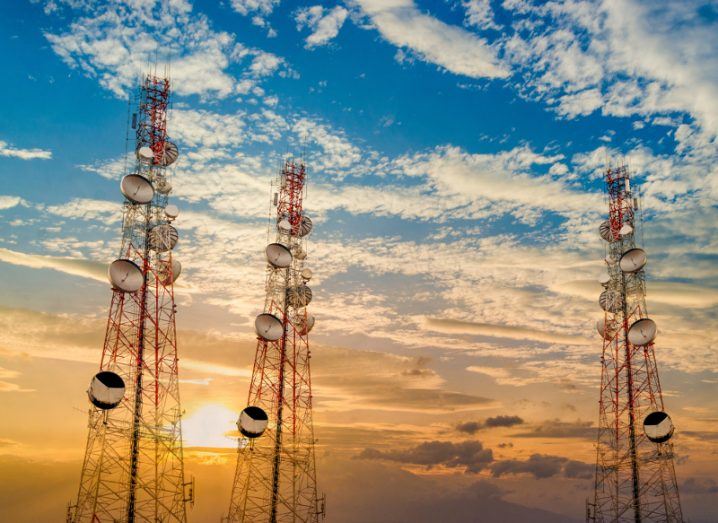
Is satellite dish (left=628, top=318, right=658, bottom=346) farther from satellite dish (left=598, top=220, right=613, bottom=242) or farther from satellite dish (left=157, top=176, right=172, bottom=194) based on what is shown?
satellite dish (left=157, top=176, right=172, bottom=194)

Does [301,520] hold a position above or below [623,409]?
below

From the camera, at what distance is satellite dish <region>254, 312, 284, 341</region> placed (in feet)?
186

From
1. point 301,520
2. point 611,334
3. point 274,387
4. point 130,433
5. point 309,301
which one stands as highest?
point 309,301

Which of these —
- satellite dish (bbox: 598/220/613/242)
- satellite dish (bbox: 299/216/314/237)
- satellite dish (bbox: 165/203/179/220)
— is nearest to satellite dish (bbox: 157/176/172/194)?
satellite dish (bbox: 165/203/179/220)

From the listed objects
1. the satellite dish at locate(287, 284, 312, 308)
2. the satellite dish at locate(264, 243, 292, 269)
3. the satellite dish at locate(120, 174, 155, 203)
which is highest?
the satellite dish at locate(120, 174, 155, 203)

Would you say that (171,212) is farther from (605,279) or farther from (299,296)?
(605,279)

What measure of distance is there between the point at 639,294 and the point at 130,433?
44216 mm

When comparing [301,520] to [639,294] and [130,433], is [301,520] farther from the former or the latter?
[639,294]

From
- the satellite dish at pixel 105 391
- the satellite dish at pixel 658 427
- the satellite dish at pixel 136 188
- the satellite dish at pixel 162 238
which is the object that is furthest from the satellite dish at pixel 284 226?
the satellite dish at pixel 658 427

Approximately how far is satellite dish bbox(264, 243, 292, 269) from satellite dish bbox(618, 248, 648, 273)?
99.3 feet

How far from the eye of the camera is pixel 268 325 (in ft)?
187

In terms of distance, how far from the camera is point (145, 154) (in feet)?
171

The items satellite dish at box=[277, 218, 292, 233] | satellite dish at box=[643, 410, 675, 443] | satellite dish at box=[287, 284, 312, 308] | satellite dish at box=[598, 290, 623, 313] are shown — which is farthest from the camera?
satellite dish at box=[277, 218, 292, 233]

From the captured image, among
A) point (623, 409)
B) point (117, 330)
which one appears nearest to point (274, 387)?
point (117, 330)
